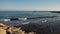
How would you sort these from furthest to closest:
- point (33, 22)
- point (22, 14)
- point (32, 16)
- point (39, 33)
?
point (33, 22)
point (32, 16)
point (22, 14)
point (39, 33)

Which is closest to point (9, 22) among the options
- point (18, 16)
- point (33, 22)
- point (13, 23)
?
point (13, 23)

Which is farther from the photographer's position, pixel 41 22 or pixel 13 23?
pixel 41 22

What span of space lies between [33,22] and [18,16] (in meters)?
0.51

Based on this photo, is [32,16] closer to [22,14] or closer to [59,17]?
[22,14]

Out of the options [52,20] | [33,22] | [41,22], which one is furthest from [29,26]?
[52,20]

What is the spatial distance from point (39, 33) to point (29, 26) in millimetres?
565

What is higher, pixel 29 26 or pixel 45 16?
pixel 45 16

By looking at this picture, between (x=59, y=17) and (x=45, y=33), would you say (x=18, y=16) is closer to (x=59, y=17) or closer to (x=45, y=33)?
(x=45, y=33)

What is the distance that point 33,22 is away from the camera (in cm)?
292

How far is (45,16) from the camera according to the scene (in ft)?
8.35

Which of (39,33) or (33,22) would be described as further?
(33,22)

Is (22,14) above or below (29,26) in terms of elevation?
above

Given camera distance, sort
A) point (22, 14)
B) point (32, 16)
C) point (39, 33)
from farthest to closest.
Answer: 1. point (32, 16)
2. point (22, 14)
3. point (39, 33)

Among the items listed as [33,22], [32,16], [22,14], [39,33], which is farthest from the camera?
[33,22]
